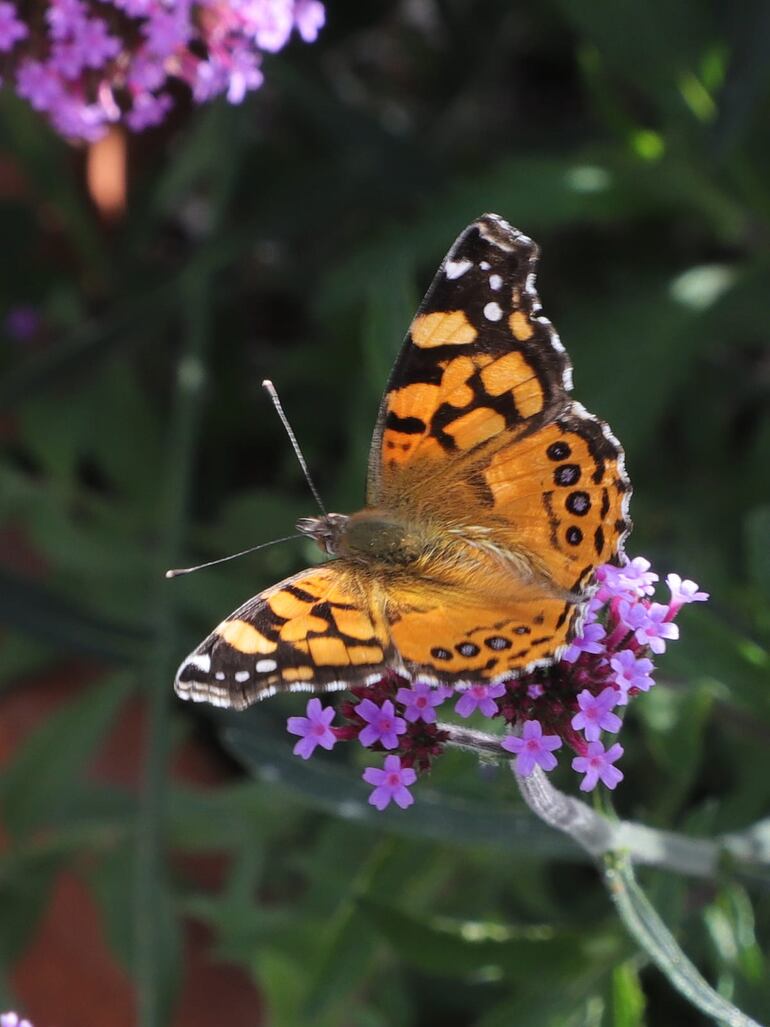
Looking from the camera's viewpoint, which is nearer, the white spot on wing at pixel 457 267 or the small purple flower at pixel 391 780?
the small purple flower at pixel 391 780

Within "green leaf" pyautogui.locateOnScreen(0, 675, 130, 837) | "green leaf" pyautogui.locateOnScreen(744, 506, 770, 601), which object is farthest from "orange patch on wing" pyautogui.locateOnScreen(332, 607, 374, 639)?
"green leaf" pyautogui.locateOnScreen(0, 675, 130, 837)

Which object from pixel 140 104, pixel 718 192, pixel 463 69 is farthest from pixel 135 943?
pixel 463 69

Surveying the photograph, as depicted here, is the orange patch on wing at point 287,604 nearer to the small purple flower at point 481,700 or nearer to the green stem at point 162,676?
the small purple flower at point 481,700

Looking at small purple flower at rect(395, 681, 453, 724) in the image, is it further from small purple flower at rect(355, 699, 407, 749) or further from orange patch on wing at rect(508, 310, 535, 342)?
orange patch on wing at rect(508, 310, 535, 342)

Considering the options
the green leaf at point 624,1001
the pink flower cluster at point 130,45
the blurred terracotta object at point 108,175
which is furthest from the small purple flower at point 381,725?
the blurred terracotta object at point 108,175

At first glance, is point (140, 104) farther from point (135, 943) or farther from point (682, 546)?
point (135, 943)

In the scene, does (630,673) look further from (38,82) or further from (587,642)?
(38,82)

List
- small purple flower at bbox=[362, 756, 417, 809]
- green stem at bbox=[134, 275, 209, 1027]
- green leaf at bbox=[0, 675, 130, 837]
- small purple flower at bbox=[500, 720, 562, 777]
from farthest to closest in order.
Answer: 1. green leaf at bbox=[0, 675, 130, 837]
2. green stem at bbox=[134, 275, 209, 1027]
3. small purple flower at bbox=[362, 756, 417, 809]
4. small purple flower at bbox=[500, 720, 562, 777]
